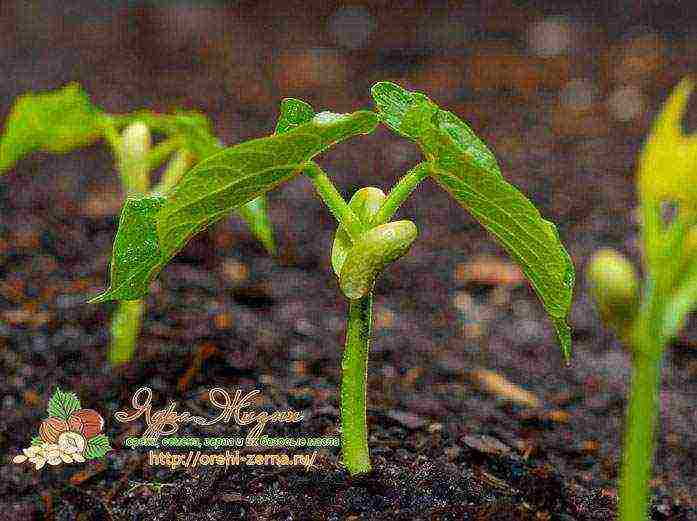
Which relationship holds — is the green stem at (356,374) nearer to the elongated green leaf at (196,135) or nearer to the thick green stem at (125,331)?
the elongated green leaf at (196,135)

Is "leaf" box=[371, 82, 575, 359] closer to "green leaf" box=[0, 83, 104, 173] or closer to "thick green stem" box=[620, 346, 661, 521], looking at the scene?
"thick green stem" box=[620, 346, 661, 521]

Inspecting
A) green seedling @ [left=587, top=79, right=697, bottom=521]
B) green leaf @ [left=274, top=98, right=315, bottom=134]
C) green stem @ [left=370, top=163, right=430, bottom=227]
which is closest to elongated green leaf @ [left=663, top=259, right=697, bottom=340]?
green seedling @ [left=587, top=79, right=697, bottom=521]

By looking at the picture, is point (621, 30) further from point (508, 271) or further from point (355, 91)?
point (508, 271)

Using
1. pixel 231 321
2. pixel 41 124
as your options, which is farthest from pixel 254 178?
pixel 231 321

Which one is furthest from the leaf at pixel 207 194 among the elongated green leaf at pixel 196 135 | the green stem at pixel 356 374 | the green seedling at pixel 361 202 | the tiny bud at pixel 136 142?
the tiny bud at pixel 136 142

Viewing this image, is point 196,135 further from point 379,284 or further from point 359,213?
point 379,284

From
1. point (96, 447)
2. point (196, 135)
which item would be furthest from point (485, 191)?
point (96, 447)
